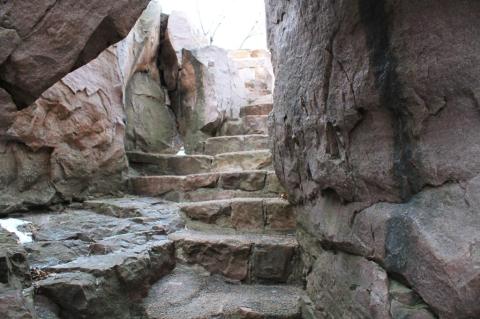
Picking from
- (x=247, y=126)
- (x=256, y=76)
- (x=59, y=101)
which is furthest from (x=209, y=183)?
(x=256, y=76)

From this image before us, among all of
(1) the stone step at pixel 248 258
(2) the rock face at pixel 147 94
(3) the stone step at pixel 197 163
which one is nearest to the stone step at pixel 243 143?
(3) the stone step at pixel 197 163

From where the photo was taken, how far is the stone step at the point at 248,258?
2693 millimetres

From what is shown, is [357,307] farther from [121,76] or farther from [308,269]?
[121,76]

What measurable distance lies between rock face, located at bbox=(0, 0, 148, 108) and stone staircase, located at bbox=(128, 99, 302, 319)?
1476 millimetres

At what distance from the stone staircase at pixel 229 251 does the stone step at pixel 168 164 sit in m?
0.53

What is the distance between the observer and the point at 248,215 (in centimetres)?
315

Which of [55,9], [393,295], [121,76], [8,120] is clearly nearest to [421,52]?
[393,295]

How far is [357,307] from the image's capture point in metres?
1.73

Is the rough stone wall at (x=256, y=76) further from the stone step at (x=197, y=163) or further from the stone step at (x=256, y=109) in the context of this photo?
the stone step at (x=197, y=163)

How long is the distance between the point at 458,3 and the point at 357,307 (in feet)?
4.23

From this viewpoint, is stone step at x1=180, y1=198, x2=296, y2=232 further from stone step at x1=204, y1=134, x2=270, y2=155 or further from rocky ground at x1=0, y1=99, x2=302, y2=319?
stone step at x1=204, y1=134, x2=270, y2=155

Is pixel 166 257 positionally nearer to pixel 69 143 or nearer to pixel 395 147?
pixel 69 143

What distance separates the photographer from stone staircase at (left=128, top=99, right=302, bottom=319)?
7.73 ft

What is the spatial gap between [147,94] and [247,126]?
160 centimetres
